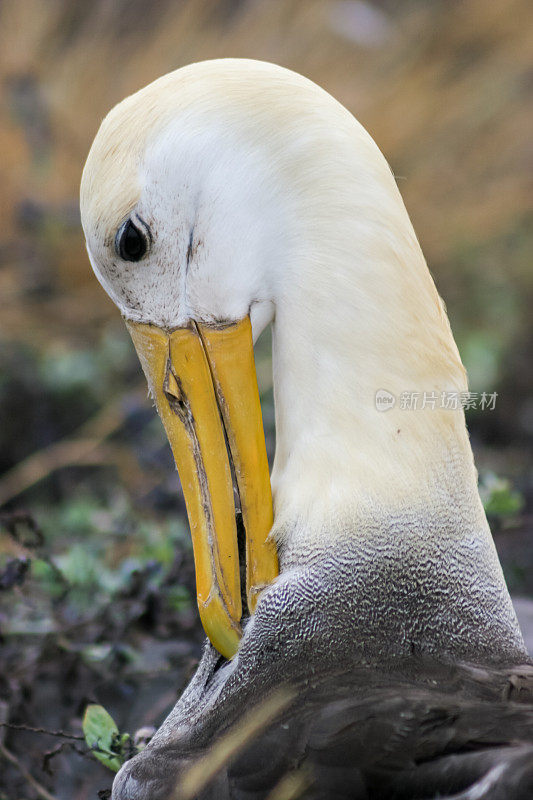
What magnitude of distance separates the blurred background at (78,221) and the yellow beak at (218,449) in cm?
114

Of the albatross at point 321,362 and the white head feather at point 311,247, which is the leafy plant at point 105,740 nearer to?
the albatross at point 321,362

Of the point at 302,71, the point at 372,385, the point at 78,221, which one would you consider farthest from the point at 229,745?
the point at 302,71

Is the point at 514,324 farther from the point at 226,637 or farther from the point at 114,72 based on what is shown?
the point at 226,637

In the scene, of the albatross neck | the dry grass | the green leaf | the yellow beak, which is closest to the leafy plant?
the green leaf

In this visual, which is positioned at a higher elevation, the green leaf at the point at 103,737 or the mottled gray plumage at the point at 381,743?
the mottled gray plumage at the point at 381,743

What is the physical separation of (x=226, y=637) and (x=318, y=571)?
25cm

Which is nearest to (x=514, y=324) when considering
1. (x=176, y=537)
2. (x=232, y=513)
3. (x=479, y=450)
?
(x=479, y=450)

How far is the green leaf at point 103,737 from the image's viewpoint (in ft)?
6.98

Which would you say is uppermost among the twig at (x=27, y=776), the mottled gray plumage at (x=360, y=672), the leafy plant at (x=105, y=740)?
the mottled gray plumage at (x=360, y=672)

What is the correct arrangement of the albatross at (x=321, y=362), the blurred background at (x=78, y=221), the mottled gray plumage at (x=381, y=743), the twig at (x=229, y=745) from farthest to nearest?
the blurred background at (x=78, y=221) → the albatross at (x=321, y=362) → the twig at (x=229, y=745) → the mottled gray plumage at (x=381, y=743)

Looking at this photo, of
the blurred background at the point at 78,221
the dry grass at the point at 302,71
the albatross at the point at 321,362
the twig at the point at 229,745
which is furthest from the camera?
the dry grass at the point at 302,71

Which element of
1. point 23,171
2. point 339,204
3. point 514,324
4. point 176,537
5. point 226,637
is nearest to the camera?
point 339,204

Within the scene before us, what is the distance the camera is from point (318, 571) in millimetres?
1891

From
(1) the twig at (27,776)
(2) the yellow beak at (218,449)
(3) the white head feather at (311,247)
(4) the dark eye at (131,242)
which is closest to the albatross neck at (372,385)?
(3) the white head feather at (311,247)
